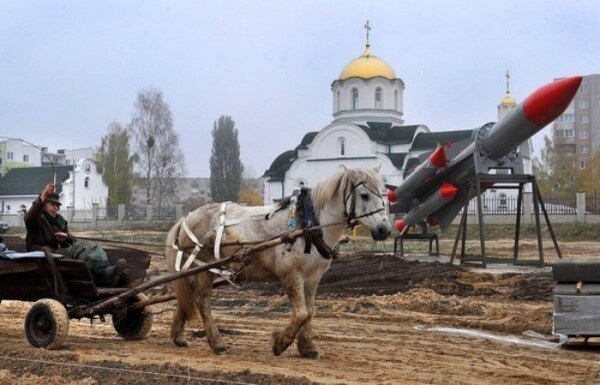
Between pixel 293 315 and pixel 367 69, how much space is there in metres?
57.5

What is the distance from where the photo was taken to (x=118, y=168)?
71.8 m

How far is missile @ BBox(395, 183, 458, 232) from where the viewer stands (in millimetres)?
22453

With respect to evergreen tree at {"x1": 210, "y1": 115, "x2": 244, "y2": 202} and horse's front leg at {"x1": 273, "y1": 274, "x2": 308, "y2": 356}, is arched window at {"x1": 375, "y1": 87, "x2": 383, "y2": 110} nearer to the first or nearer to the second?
evergreen tree at {"x1": 210, "y1": 115, "x2": 244, "y2": 202}

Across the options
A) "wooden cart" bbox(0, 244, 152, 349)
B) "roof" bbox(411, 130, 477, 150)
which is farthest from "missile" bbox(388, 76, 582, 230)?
"roof" bbox(411, 130, 477, 150)

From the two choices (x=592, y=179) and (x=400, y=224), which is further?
(x=592, y=179)

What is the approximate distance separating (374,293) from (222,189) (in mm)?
61232

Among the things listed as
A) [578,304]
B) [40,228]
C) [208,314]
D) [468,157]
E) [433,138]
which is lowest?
[208,314]

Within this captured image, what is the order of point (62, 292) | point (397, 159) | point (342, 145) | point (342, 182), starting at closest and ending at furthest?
point (342, 182) → point (62, 292) → point (397, 159) → point (342, 145)

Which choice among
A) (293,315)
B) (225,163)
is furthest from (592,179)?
(293,315)

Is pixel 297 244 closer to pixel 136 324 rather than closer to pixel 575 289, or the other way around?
pixel 136 324

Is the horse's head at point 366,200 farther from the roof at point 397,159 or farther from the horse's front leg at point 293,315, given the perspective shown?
the roof at point 397,159

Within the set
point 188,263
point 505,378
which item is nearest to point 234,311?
point 188,263

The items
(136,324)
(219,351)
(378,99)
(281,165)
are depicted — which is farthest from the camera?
(281,165)

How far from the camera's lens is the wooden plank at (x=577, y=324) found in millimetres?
9000
